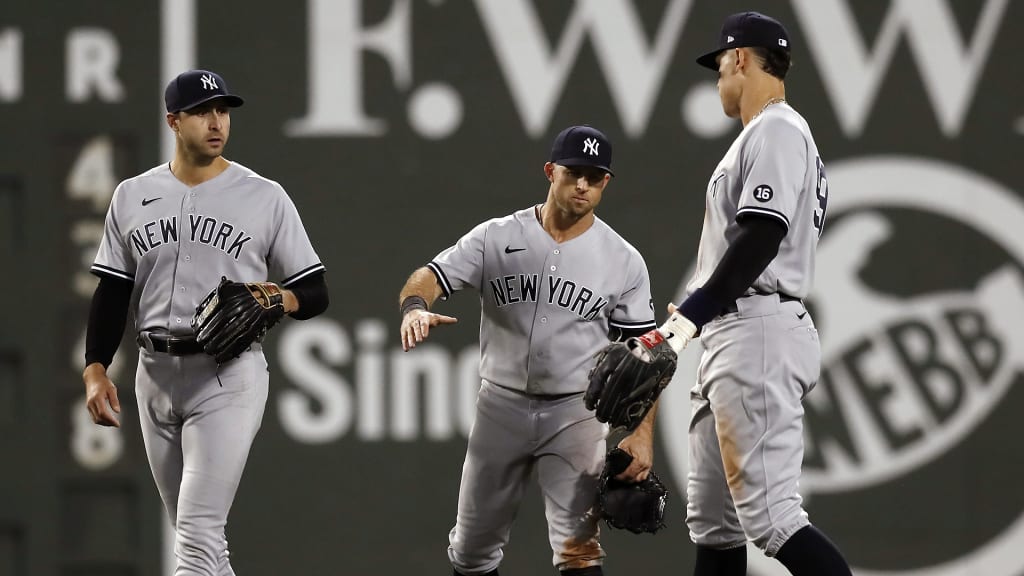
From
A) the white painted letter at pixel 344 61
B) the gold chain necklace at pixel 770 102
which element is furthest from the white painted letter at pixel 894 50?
the gold chain necklace at pixel 770 102

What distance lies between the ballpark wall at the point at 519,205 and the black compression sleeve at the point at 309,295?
1471 millimetres

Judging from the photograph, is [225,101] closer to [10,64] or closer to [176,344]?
[176,344]

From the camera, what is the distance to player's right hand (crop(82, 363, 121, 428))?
3.68m

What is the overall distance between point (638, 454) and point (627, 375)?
70 cm

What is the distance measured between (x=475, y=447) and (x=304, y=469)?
4.95ft

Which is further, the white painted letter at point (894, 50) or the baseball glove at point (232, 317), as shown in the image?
the white painted letter at point (894, 50)

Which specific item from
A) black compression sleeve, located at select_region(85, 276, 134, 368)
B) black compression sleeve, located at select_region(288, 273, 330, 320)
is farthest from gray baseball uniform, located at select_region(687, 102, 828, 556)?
black compression sleeve, located at select_region(85, 276, 134, 368)

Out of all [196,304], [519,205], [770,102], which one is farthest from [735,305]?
[519,205]

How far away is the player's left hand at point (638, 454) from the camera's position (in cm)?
377

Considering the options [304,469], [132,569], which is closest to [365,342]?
[304,469]

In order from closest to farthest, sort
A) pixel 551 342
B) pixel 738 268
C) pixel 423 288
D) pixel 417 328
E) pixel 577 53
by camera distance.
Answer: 1. pixel 738 268
2. pixel 417 328
3. pixel 423 288
4. pixel 551 342
5. pixel 577 53

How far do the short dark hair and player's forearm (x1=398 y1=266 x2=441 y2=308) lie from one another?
1100 millimetres

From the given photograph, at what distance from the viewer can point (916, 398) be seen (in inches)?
211

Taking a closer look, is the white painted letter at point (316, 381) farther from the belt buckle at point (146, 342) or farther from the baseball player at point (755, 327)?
the baseball player at point (755, 327)
